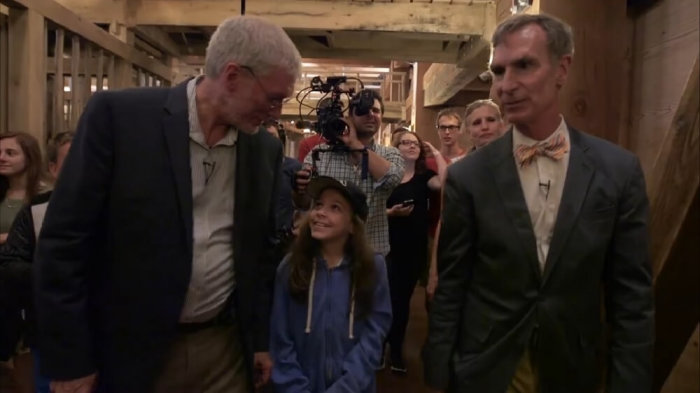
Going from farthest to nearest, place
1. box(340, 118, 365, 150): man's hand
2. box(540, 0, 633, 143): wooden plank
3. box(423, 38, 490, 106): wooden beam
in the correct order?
box(423, 38, 490, 106): wooden beam
box(340, 118, 365, 150): man's hand
box(540, 0, 633, 143): wooden plank

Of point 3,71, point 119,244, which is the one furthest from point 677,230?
point 3,71

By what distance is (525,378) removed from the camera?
55.1 inches

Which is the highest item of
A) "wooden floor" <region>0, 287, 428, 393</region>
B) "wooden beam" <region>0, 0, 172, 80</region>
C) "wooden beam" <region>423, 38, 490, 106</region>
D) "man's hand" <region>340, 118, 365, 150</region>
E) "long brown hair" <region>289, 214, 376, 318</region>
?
"wooden beam" <region>423, 38, 490, 106</region>

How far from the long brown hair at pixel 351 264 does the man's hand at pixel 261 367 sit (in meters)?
0.34

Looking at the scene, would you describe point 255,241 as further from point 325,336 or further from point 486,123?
point 486,123

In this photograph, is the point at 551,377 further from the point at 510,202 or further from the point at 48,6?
the point at 48,6

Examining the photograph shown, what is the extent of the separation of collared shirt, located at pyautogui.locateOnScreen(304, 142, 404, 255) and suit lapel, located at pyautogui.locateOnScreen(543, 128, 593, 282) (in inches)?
56.9

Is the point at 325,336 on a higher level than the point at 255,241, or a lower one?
lower

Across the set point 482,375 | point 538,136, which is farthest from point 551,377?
point 538,136

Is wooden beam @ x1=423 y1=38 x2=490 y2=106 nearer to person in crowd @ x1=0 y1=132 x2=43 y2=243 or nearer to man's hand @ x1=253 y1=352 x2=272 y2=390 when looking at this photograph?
person in crowd @ x1=0 y1=132 x2=43 y2=243

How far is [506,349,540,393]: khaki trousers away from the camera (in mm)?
1391

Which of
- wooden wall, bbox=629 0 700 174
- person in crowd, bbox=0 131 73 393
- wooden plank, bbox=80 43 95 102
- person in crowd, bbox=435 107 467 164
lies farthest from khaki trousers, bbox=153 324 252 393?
wooden plank, bbox=80 43 95 102

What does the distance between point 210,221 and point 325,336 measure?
2.45 feet

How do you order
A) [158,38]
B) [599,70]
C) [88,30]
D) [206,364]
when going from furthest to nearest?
[158,38], [88,30], [599,70], [206,364]
